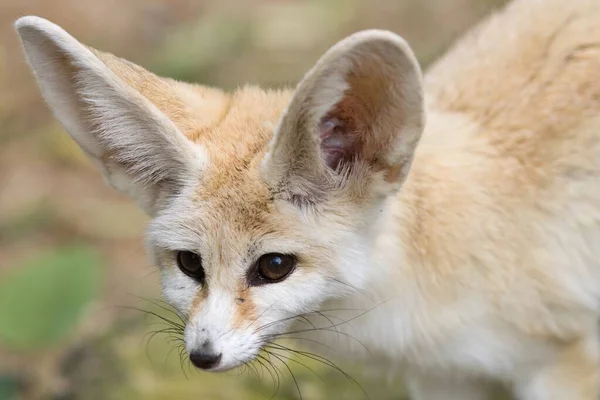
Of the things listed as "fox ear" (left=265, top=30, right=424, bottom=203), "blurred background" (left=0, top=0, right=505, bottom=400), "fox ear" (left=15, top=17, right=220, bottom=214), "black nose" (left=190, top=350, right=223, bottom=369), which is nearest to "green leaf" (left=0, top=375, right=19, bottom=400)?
"blurred background" (left=0, top=0, right=505, bottom=400)

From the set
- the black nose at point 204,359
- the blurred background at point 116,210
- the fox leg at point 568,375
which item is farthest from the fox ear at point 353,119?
the fox leg at point 568,375

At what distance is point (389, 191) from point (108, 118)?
0.85 meters

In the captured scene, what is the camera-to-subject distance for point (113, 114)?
250cm

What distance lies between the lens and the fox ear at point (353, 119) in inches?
85.7

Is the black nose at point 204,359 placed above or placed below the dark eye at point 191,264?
below

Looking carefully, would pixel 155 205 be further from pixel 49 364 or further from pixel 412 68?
pixel 49 364

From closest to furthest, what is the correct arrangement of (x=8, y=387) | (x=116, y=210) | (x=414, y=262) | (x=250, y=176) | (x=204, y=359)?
1. (x=204, y=359)
2. (x=250, y=176)
3. (x=414, y=262)
4. (x=8, y=387)
5. (x=116, y=210)

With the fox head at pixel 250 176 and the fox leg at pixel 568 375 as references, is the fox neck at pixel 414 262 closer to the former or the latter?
the fox head at pixel 250 176

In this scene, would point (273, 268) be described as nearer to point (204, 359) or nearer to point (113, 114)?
point (204, 359)

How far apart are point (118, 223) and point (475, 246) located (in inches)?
119

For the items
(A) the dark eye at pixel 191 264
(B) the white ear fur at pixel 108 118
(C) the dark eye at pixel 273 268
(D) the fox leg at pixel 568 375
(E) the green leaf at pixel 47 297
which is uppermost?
(B) the white ear fur at pixel 108 118

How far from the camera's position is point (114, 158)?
2742mm

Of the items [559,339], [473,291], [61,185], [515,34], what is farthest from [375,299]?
[61,185]

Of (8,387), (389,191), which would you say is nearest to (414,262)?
(389,191)
